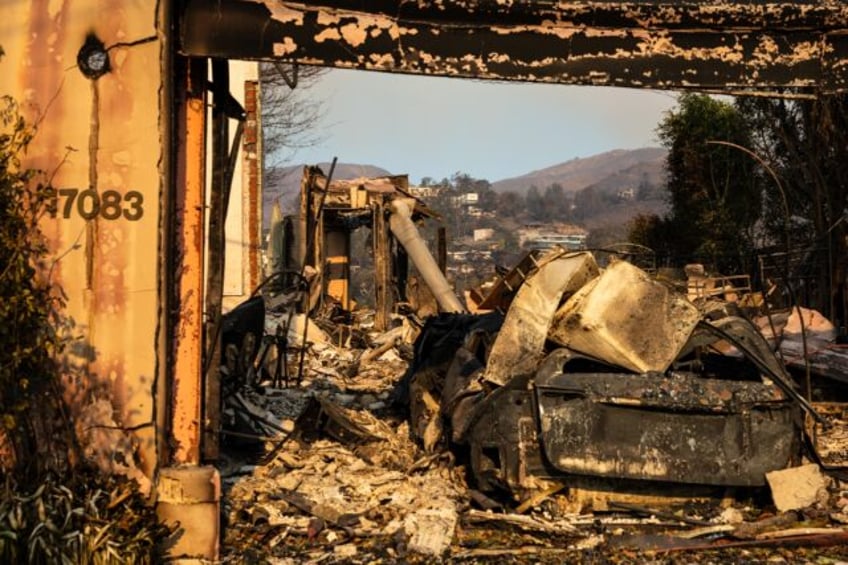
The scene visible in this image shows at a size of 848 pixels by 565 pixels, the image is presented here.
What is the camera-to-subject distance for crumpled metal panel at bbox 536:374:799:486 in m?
6.03

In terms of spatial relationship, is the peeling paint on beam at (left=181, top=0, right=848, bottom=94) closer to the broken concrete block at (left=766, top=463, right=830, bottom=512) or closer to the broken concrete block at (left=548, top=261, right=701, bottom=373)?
the broken concrete block at (left=548, top=261, right=701, bottom=373)

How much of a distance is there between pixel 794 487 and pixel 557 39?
3633mm

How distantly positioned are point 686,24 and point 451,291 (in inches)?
638

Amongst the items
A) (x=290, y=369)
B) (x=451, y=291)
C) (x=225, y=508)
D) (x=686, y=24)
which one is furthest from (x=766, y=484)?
(x=451, y=291)

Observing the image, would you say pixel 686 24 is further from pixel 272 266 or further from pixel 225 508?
pixel 272 266

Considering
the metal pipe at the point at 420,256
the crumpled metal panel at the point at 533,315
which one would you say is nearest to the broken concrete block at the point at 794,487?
the crumpled metal panel at the point at 533,315

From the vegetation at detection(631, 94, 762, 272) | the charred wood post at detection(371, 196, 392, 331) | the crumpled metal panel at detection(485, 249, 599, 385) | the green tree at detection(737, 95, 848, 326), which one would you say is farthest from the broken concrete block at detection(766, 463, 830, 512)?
the vegetation at detection(631, 94, 762, 272)

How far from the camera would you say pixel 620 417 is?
19.9 feet

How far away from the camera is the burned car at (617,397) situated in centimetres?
604

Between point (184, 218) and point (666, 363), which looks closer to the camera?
point (184, 218)

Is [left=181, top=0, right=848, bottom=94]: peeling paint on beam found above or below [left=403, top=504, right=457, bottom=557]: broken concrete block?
above

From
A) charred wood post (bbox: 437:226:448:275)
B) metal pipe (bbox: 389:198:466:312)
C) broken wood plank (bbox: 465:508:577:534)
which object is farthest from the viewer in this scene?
charred wood post (bbox: 437:226:448:275)

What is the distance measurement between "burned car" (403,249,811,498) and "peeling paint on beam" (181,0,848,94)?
1.73 metres

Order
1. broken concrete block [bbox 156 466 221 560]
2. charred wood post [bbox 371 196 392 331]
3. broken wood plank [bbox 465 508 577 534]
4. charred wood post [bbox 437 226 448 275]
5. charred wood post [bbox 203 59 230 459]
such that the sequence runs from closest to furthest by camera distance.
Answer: broken concrete block [bbox 156 466 221 560] → charred wood post [bbox 203 59 230 459] → broken wood plank [bbox 465 508 577 534] → charred wood post [bbox 371 196 392 331] → charred wood post [bbox 437 226 448 275]
